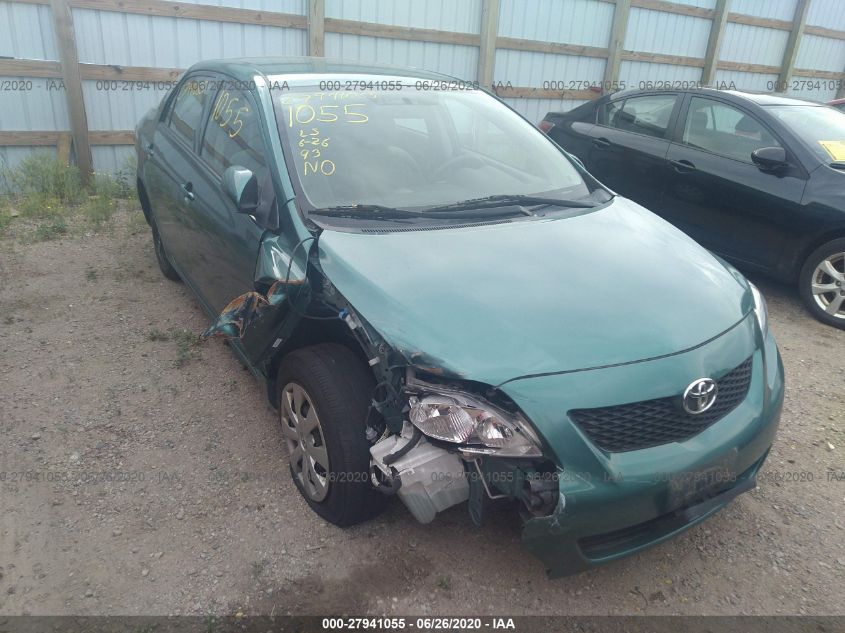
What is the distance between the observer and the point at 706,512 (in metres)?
2.29

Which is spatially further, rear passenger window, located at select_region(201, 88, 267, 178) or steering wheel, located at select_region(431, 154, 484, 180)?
steering wheel, located at select_region(431, 154, 484, 180)

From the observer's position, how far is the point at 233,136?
11.0 ft

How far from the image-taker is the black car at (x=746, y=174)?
4684 millimetres

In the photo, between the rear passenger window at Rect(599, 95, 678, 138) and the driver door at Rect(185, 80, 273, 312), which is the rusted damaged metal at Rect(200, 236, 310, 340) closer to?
the driver door at Rect(185, 80, 273, 312)

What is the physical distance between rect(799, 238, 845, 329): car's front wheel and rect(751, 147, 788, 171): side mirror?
673mm

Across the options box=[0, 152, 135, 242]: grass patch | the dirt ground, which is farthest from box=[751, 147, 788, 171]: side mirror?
box=[0, 152, 135, 242]: grass patch

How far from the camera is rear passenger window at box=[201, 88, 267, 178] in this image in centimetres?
307

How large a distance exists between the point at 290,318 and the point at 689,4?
1058 cm

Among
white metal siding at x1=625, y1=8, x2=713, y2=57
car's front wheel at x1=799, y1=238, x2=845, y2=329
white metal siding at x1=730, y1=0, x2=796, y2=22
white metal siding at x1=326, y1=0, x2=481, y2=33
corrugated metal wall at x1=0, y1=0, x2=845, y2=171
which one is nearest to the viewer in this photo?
car's front wheel at x1=799, y1=238, x2=845, y2=329

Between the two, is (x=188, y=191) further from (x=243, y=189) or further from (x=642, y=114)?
(x=642, y=114)

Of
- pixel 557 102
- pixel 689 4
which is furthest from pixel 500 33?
pixel 689 4

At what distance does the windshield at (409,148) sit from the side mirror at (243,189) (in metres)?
0.21

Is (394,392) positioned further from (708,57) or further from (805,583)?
(708,57)

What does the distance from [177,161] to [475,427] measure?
9.29 feet
